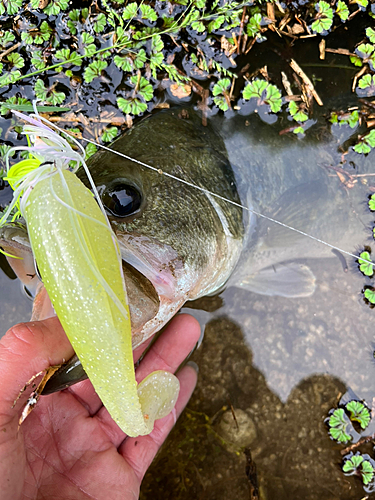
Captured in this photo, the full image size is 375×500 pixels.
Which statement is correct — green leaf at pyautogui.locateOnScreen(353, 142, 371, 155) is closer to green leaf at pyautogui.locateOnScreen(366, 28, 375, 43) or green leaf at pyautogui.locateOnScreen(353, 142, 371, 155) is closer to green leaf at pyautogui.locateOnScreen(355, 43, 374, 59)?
green leaf at pyautogui.locateOnScreen(355, 43, 374, 59)

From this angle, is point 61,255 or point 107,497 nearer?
point 61,255

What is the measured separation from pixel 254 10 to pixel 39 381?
3325 millimetres

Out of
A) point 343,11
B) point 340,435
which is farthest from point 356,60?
point 340,435

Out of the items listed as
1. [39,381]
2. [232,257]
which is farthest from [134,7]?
[39,381]

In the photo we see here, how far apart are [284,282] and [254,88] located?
164 centimetres

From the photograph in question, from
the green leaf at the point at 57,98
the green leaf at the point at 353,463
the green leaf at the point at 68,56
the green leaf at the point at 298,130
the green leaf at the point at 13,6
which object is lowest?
the green leaf at the point at 353,463

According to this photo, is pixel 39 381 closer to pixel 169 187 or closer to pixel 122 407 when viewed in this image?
pixel 122 407

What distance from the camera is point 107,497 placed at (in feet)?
7.99

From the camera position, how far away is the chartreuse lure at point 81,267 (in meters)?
1.41

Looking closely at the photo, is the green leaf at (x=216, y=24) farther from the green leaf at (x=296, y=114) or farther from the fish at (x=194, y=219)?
the green leaf at (x=296, y=114)

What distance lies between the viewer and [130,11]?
3.05 metres

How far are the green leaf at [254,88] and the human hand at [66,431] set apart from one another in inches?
74.7

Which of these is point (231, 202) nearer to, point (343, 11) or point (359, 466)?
point (343, 11)

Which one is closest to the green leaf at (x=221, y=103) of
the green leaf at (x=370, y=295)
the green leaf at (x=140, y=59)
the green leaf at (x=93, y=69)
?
the green leaf at (x=140, y=59)
